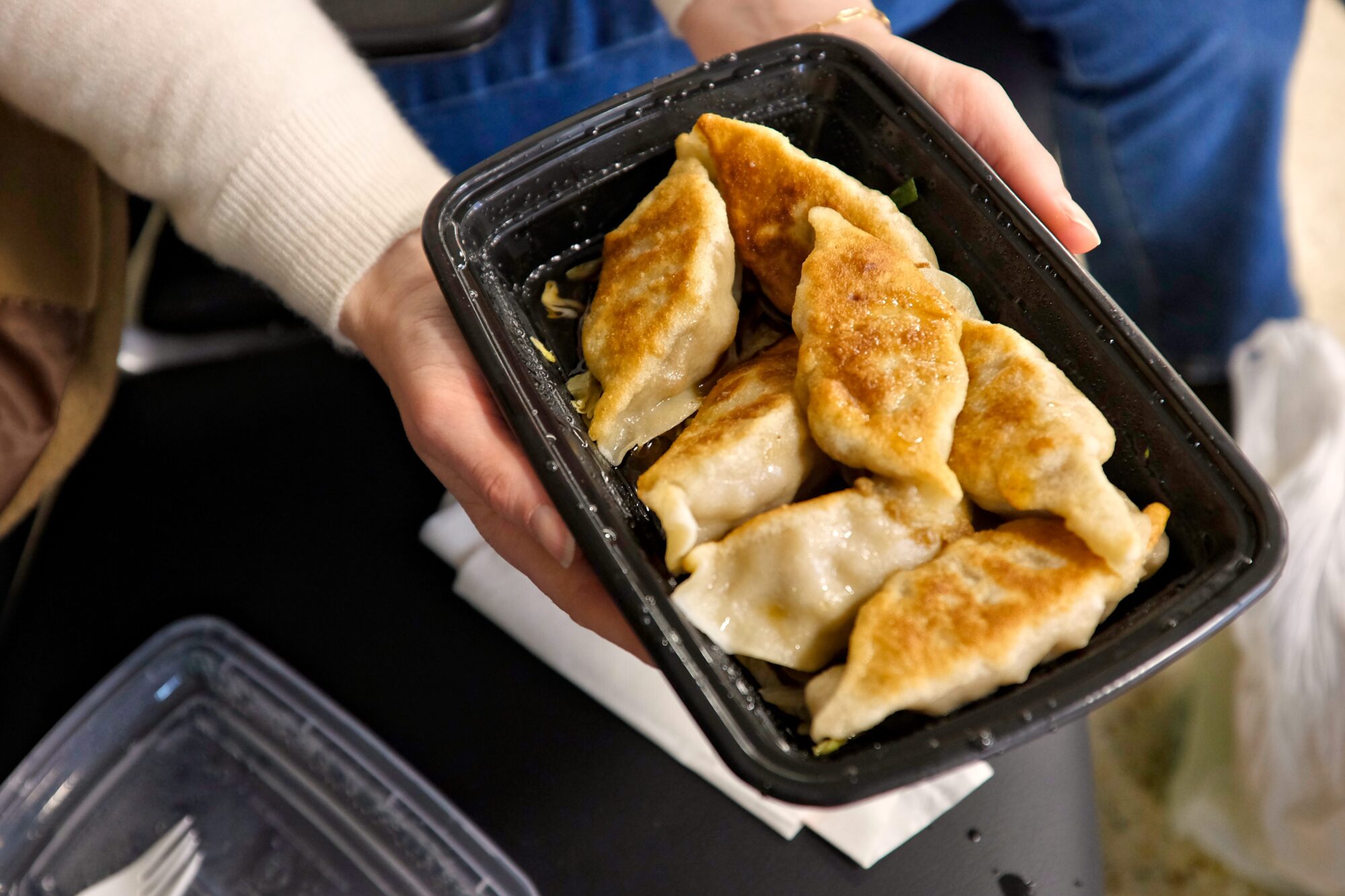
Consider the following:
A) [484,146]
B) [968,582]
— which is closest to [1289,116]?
[484,146]

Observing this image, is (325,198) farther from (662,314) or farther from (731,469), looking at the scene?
(731,469)

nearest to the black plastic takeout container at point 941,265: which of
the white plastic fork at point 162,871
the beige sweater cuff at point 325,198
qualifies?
the beige sweater cuff at point 325,198

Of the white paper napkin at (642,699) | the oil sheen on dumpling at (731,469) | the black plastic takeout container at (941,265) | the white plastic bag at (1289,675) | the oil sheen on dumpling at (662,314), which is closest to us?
the black plastic takeout container at (941,265)

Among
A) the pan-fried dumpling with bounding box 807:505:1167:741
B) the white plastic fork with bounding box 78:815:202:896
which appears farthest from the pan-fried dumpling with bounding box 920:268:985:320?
the white plastic fork with bounding box 78:815:202:896

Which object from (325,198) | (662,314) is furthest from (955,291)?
(325,198)

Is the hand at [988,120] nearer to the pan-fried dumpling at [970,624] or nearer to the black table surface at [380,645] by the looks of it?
the pan-fried dumpling at [970,624]

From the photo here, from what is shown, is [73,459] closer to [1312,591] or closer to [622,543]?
[622,543]
